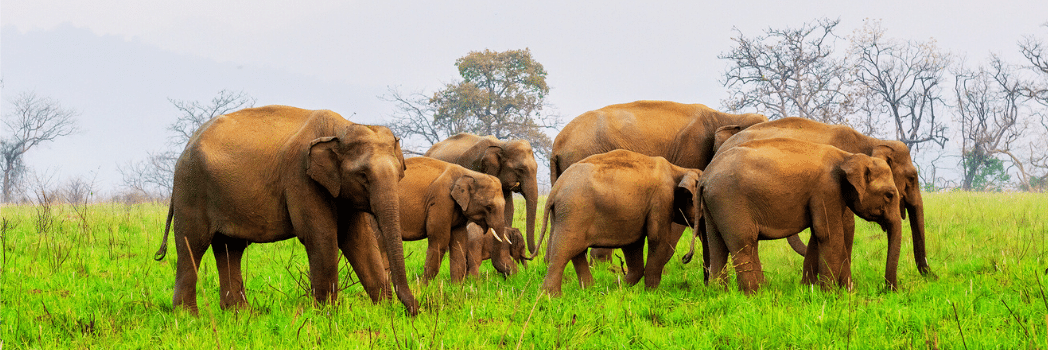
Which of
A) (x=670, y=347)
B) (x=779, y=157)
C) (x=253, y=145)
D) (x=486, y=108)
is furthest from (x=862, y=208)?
(x=486, y=108)

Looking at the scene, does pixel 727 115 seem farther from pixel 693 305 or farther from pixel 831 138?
pixel 693 305

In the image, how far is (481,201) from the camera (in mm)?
8359

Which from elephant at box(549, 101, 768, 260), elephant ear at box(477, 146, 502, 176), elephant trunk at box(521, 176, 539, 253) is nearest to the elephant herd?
elephant at box(549, 101, 768, 260)

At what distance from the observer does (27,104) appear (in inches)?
1858

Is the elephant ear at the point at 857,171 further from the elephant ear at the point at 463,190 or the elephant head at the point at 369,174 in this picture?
the elephant ear at the point at 463,190

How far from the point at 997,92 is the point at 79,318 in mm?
51114

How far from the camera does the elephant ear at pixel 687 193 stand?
275 inches

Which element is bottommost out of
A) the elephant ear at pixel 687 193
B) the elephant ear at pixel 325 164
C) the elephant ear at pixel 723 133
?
the elephant ear at pixel 687 193

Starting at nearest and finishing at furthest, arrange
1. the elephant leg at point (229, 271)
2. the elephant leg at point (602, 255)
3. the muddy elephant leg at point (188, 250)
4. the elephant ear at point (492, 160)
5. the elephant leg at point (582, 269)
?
the muddy elephant leg at point (188, 250) < the elephant leg at point (229, 271) < the elephant leg at point (582, 269) < the elephant leg at point (602, 255) < the elephant ear at point (492, 160)

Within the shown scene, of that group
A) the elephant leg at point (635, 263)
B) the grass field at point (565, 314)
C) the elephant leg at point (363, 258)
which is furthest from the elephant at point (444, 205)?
the elephant leg at point (363, 258)

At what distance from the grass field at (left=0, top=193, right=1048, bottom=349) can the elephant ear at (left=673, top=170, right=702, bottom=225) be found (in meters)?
0.71

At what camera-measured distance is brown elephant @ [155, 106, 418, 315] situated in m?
5.23

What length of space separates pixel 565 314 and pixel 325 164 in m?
2.04

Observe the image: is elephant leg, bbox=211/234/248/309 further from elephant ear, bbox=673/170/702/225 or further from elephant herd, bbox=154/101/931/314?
elephant ear, bbox=673/170/702/225
